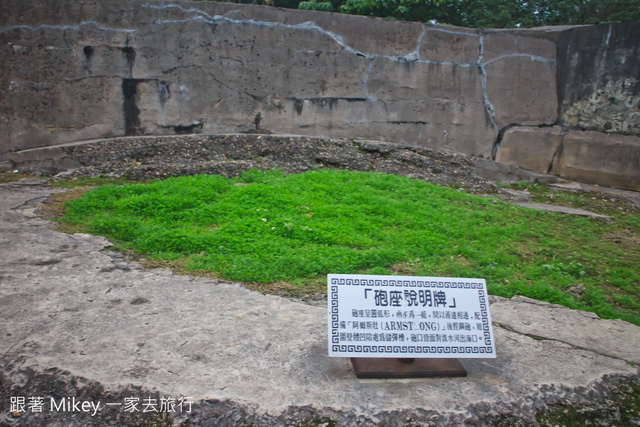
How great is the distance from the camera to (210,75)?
687 centimetres

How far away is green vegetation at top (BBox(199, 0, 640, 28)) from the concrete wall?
10.4 feet

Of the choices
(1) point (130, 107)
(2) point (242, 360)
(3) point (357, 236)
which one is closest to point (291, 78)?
(1) point (130, 107)

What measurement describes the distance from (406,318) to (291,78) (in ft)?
18.5

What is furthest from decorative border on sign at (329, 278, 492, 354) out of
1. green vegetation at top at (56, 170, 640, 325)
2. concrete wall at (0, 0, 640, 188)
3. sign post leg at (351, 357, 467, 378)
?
concrete wall at (0, 0, 640, 188)

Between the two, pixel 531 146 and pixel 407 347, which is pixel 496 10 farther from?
pixel 407 347

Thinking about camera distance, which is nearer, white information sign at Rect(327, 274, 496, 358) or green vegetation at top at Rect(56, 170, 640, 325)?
white information sign at Rect(327, 274, 496, 358)

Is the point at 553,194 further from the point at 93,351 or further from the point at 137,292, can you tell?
the point at 93,351

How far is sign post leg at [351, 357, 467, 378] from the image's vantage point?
7.07ft

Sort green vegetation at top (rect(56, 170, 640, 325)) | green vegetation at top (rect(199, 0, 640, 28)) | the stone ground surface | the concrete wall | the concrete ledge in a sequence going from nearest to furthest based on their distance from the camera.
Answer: the stone ground surface, green vegetation at top (rect(56, 170, 640, 325)), the concrete wall, the concrete ledge, green vegetation at top (rect(199, 0, 640, 28))

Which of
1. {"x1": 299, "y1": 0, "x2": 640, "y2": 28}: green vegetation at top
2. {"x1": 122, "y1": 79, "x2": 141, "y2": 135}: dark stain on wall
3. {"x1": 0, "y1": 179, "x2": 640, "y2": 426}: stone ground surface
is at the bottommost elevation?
{"x1": 0, "y1": 179, "x2": 640, "y2": 426}: stone ground surface

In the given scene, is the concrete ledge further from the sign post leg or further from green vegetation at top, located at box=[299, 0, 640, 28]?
the sign post leg

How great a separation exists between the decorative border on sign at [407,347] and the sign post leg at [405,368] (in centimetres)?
13

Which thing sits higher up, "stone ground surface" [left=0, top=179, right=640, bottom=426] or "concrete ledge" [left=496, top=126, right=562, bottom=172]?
"concrete ledge" [left=496, top=126, right=562, bottom=172]

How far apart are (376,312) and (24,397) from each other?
4.90ft
